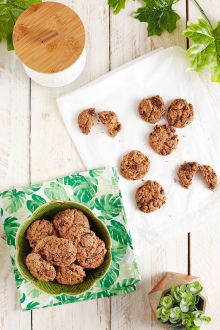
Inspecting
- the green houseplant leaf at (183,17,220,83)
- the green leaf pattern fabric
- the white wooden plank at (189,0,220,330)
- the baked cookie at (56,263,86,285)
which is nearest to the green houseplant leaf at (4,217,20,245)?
the green leaf pattern fabric

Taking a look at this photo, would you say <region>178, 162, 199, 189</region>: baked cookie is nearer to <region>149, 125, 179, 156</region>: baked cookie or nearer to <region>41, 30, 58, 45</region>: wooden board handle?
<region>149, 125, 179, 156</region>: baked cookie

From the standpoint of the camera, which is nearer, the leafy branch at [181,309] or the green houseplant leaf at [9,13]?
the leafy branch at [181,309]

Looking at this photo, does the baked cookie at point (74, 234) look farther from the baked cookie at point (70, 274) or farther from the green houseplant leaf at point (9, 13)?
the green houseplant leaf at point (9, 13)

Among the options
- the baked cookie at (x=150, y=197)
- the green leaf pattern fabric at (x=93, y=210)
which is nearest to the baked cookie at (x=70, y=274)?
the green leaf pattern fabric at (x=93, y=210)

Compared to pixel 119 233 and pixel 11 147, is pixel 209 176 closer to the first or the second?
pixel 119 233

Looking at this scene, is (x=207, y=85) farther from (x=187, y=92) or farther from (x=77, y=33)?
(x=77, y=33)
